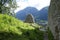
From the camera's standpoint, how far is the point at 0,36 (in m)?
11.9

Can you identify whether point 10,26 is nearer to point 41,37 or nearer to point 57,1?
point 41,37

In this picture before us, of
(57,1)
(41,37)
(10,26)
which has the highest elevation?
(57,1)

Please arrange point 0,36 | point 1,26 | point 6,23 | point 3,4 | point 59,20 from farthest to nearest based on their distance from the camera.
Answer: point 3,4 < point 6,23 < point 1,26 < point 0,36 < point 59,20

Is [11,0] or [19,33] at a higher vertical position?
[11,0]

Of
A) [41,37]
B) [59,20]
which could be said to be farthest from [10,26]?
[59,20]

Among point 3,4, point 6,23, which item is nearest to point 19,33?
point 6,23

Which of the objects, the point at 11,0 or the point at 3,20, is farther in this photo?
the point at 11,0

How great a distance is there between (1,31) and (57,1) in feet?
13.3

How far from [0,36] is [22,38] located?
142 cm

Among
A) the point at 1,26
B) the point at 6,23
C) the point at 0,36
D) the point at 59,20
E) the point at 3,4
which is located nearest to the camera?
the point at 59,20

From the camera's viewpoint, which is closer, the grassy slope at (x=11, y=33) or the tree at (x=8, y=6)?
the grassy slope at (x=11, y=33)

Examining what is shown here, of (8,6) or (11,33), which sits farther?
(8,6)

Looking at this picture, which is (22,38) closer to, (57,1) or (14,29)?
(14,29)

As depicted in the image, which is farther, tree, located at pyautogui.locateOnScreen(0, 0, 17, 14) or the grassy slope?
tree, located at pyautogui.locateOnScreen(0, 0, 17, 14)
